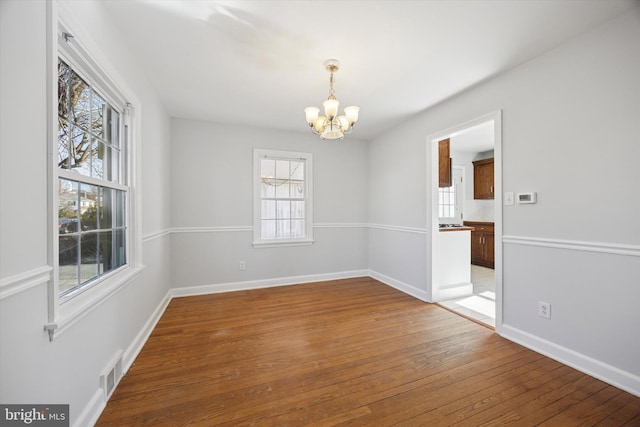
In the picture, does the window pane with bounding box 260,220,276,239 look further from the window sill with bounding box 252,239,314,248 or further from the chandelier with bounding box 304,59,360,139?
the chandelier with bounding box 304,59,360,139

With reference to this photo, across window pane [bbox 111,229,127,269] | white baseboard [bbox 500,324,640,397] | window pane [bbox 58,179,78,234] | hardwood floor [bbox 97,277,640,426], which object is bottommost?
hardwood floor [bbox 97,277,640,426]

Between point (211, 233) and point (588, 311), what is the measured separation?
409 centimetres

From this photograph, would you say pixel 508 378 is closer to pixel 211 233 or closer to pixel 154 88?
pixel 211 233

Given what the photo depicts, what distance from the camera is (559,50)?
2059 mm

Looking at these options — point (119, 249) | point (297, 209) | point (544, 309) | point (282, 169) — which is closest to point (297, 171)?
point (282, 169)

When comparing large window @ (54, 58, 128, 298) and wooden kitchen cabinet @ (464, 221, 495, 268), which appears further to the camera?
wooden kitchen cabinet @ (464, 221, 495, 268)

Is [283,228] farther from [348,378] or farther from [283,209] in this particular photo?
[348,378]

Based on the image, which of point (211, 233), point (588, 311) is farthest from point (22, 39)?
point (588, 311)

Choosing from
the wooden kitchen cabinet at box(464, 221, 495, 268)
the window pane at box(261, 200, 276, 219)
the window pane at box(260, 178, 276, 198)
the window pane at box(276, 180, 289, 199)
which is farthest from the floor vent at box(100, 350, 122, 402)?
the wooden kitchen cabinet at box(464, 221, 495, 268)

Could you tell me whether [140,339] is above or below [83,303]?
below

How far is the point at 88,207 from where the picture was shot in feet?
5.21

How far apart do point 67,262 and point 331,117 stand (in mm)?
1987
